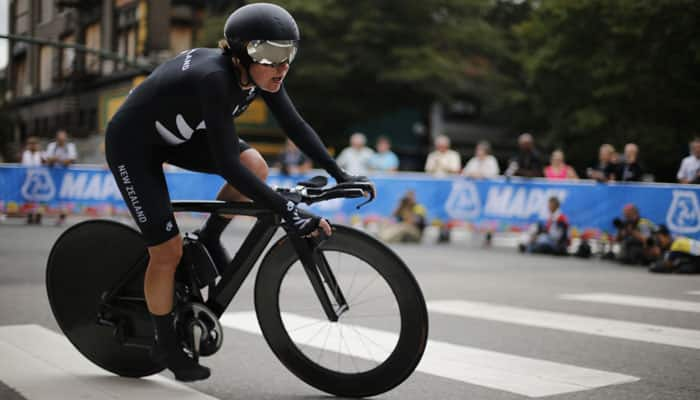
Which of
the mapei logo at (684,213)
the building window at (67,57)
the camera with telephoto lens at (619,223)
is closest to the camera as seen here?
the building window at (67,57)

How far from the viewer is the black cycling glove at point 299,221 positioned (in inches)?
153

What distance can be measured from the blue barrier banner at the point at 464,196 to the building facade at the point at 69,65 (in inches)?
299

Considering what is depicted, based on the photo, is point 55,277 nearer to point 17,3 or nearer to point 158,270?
point 158,270

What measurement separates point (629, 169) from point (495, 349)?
927 cm

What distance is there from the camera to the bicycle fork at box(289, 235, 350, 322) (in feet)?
13.3

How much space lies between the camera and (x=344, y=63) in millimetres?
36781

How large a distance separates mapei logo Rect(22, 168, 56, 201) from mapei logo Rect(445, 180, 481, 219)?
313 inches

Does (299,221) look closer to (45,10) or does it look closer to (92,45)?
(45,10)

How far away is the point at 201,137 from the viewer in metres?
4.25

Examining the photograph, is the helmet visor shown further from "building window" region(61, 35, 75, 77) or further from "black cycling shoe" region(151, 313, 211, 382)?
"building window" region(61, 35, 75, 77)

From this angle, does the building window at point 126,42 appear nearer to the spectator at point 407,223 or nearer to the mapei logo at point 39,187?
the spectator at point 407,223

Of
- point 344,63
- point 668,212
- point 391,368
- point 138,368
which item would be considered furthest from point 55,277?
point 344,63

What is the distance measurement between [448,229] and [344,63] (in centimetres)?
2149

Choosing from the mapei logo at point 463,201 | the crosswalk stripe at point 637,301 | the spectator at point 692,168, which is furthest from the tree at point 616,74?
the crosswalk stripe at point 637,301
